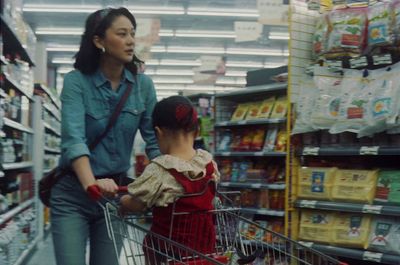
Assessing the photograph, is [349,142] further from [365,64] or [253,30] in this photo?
[253,30]

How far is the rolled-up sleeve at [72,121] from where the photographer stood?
72.6 inches

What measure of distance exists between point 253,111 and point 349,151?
181cm

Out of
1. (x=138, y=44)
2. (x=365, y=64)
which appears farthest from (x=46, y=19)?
(x=365, y=64)

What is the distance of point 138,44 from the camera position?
9.02 m

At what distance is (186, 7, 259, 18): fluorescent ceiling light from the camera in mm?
11422

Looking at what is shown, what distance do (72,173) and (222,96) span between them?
4.04 meters

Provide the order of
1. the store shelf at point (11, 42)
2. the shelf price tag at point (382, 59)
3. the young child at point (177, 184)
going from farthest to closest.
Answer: the store shelf at point (11, 42) → the shelf price tag at point (382, 59) → the young child at point (177, 184)

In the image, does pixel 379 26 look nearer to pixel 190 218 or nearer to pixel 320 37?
pixel 320 37

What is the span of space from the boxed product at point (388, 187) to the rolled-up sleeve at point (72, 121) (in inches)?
99.8

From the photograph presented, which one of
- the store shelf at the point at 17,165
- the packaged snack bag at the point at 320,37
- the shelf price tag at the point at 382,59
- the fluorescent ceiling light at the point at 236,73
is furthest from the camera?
the fluorescent ceiling light at the point at 236,73

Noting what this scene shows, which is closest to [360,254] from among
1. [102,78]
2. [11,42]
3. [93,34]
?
[102,78]

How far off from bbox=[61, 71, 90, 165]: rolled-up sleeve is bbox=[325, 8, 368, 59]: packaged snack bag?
258 centimetres

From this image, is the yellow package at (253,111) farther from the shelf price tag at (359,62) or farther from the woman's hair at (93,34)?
the woman's hair at (93,34)

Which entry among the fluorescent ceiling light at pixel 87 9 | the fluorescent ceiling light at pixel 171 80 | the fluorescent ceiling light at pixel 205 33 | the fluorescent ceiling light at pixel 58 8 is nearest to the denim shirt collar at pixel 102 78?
the fluorescent ceiling light at pixel 87 9
